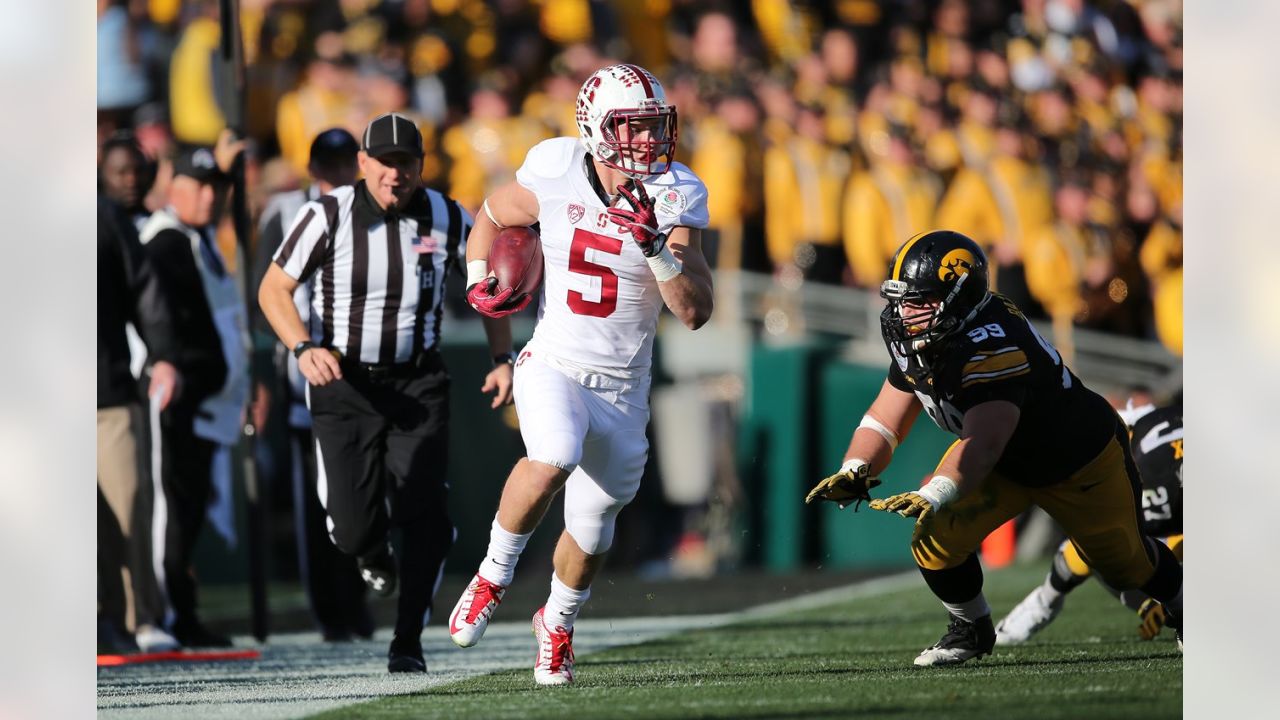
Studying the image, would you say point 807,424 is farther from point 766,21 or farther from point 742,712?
point 742,712

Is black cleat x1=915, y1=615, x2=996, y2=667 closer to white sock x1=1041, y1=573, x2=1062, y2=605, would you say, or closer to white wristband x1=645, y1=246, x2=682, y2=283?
white sock x1=1041, y1=573, x2=1062, y2=605

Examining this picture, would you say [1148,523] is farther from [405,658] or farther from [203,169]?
[203,169]

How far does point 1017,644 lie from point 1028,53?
5233 millimetres

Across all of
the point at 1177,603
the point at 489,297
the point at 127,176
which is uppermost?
the point at 127,176

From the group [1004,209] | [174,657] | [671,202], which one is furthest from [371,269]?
[1004,209]

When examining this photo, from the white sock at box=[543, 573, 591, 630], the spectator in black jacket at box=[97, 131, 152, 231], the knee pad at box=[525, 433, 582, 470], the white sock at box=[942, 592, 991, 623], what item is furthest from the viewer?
the spectator in black jacket at box=[97, 131, 152, 231]

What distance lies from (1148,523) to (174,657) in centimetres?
296

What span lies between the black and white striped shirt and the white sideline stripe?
0.90m

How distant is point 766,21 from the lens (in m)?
9.95

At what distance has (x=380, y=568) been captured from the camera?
16.7 ft

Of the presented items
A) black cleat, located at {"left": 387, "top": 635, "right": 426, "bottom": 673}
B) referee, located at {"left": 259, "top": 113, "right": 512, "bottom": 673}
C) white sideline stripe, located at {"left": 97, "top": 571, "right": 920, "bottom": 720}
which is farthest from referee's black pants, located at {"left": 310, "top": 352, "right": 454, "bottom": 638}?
white sideline stripe, located at {"left": 97, "top": 571, "right": 920, "bottom": 720}

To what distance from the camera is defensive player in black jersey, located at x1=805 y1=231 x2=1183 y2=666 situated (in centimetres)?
426

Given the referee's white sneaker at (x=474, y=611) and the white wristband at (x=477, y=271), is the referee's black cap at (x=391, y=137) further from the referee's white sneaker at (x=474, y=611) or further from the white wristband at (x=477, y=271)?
the referee's white sneaker at (x=474, y=611)
